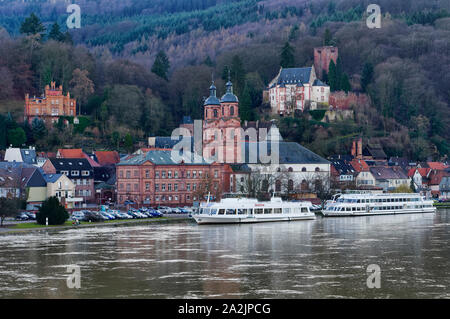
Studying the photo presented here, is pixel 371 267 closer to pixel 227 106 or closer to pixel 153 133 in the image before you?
pixel 227 106

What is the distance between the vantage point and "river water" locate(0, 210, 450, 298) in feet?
132

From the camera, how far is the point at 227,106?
105m

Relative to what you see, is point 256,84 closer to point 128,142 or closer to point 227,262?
point 128,142

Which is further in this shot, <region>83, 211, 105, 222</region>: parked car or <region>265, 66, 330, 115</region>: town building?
<region>265, 66, 330, 115</region>: town building

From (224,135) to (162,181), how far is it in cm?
1373

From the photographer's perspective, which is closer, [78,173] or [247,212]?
[247,212]

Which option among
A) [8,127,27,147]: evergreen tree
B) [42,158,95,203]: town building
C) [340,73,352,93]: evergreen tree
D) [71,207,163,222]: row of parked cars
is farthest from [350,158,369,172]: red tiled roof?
[8,127,27,147]: evergreen tree

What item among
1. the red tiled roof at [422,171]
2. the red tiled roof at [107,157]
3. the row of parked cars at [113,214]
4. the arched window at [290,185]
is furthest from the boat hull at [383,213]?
the red tiled roof at [107,157]

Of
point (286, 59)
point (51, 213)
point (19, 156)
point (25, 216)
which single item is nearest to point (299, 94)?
point (286, 59)

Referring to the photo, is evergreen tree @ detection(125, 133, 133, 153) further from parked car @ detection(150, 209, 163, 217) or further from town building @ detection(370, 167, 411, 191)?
parked car @ detection(150, 209, 163, 217)

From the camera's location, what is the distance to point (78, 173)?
316ft

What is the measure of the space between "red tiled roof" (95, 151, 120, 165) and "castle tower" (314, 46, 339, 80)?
52.5 metres

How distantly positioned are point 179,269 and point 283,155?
6228 cm
